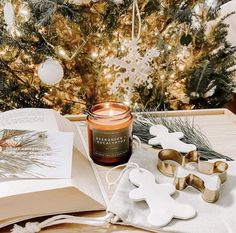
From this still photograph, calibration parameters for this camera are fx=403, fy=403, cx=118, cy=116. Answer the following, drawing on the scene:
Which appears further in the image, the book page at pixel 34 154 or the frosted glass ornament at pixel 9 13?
the frosted glass ornament at pixel 9 13

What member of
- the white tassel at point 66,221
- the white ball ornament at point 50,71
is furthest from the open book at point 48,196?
the white ball ornament at point 50,71

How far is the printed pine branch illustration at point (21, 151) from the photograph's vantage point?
64cm

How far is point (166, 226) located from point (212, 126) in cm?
39

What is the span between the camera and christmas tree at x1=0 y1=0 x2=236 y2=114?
0.93 meters

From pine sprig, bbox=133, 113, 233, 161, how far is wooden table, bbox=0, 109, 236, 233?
0.07ft

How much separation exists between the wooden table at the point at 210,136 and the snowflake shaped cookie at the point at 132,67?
12cm

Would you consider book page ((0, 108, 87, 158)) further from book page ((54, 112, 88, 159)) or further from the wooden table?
the wooden table

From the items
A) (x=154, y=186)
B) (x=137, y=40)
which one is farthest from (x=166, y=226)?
(x=137, y=40)

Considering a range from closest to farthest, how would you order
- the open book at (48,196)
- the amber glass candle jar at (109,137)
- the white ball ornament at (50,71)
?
the open book at (48,196) < the amber glass candle jar at (109,137) < the white ball ornament at (50,71)

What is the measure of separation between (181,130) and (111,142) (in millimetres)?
207

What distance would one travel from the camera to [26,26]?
3.00 ft

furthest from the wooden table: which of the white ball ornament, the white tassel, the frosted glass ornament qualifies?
the frosted glass ornament

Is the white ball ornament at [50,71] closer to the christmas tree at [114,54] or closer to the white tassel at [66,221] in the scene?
the christmas tree at [114,54]

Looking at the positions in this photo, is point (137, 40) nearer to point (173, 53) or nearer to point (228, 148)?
point (173, 53)
